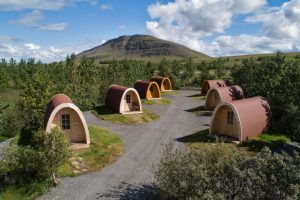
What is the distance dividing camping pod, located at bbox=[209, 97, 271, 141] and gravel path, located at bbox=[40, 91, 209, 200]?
389cm

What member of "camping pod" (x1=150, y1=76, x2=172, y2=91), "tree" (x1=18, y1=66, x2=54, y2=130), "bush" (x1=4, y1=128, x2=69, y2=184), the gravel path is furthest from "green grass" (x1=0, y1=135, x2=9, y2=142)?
"camping pod" (x1=150, y1=76, x2=172, y2=91)

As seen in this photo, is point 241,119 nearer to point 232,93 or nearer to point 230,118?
point 230,118

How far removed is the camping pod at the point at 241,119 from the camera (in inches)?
1055

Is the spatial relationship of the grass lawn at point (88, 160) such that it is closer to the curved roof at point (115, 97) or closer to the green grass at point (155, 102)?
the curved roof at point (115, 97)

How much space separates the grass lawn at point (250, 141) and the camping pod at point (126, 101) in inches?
486

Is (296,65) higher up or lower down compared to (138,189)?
higher up

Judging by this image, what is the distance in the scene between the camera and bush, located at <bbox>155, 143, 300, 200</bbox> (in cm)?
1221

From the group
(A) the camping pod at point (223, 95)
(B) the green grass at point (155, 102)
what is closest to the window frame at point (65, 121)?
(A) the camping pod at point (223, 95)

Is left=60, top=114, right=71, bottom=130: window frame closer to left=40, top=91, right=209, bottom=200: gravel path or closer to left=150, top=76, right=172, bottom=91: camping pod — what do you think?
left=40, top=91, right=209, bottom=200: gravel path

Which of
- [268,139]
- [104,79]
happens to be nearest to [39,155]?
[268,139]

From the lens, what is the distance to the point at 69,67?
51.1 m

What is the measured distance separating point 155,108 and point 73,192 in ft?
95.3

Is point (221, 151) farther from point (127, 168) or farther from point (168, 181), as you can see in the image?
point (127, 168)

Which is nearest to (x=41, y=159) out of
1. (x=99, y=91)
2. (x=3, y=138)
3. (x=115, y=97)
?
(x=3, y=138)
